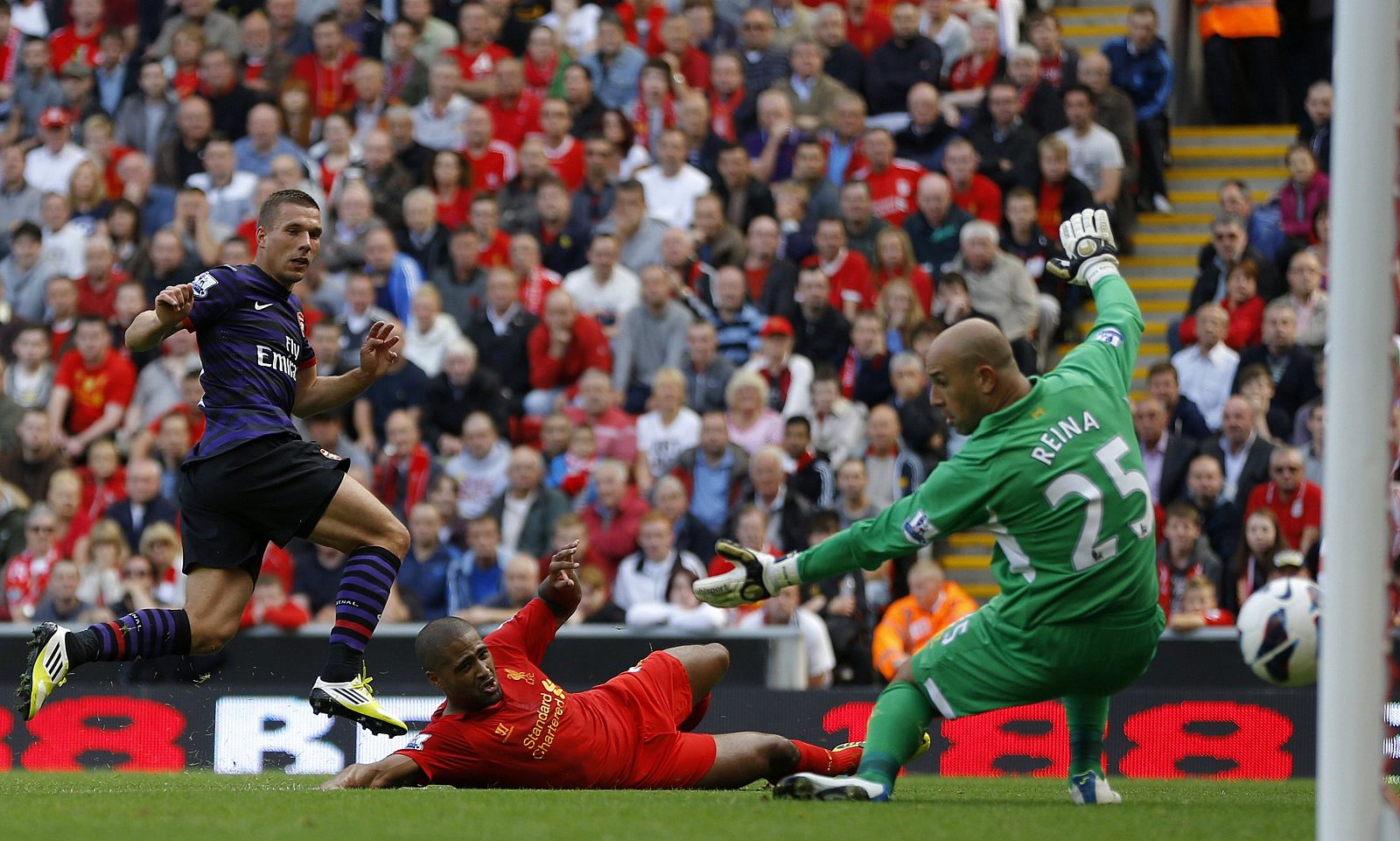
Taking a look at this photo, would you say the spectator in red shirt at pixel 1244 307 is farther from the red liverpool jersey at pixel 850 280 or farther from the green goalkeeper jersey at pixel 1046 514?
the green goalkeeper jersey at pixel 1046 514

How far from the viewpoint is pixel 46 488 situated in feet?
46.8

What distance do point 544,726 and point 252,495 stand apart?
1.41 metres

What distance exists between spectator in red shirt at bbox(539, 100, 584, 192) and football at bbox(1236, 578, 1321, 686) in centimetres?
1018

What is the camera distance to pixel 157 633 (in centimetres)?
755

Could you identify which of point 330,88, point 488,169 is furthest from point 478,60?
point 488,169

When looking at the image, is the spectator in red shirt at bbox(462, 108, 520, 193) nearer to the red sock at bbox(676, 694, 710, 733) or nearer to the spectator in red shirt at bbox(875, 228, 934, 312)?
the spectator in red shirt at bbox(875, 228, 934, 312)

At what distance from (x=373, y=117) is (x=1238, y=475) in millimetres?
8212

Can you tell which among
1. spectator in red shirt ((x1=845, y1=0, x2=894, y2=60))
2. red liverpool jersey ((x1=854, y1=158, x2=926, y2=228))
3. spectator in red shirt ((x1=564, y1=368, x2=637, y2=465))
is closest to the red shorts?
spectator in red shirt ((x1=564, y1=368, x2=637, y2=465))

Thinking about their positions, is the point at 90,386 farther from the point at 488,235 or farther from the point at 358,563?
the point at 358,563

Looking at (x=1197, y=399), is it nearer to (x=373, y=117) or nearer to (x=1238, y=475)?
(x=1238, y=475)

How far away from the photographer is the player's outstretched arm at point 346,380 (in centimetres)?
796

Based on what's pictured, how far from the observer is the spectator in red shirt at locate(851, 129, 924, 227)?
1498 centimetres

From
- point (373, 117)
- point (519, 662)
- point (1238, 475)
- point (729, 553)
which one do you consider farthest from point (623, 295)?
point (729, 553)

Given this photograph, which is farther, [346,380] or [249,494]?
[346,380]
